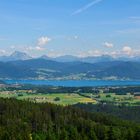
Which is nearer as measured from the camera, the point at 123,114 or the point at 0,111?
the point at 0,111

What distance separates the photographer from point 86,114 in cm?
13650

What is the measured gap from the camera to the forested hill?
10394 centimetres

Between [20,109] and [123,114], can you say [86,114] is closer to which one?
[20,109]

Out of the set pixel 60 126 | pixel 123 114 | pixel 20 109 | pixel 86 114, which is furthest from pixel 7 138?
pixel 123 114

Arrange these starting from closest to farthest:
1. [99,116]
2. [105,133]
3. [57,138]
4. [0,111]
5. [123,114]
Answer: [57,138] → [105,133] → [0,111] → [99,116] → [123,114]

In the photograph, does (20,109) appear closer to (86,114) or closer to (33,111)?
(33,111)

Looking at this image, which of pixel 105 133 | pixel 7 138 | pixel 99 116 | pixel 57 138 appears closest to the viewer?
pixel 7 138

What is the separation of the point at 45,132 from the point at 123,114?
77085 mm

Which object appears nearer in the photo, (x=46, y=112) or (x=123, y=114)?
(x=46, y=112)

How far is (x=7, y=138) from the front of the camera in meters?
96.4

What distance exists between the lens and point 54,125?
4631 inches

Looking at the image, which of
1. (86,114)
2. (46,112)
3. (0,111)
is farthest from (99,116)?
(0,111)

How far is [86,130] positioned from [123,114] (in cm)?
6696

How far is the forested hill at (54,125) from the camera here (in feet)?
341
